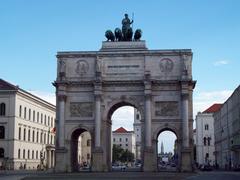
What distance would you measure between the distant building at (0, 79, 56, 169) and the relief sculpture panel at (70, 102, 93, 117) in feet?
65.6

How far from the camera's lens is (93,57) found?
203 feet

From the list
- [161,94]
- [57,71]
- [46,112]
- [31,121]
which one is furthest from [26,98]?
[161,94]

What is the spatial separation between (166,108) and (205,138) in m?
64.3

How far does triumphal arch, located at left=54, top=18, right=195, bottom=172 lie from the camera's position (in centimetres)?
5950

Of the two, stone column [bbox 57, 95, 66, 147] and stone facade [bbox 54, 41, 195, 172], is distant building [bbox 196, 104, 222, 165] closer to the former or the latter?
stone facade [bbox 54, 41, 195, 172]

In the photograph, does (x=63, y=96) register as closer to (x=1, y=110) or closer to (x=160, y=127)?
(x=160, y=127)

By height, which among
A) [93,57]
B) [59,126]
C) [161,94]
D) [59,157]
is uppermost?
[93,57]

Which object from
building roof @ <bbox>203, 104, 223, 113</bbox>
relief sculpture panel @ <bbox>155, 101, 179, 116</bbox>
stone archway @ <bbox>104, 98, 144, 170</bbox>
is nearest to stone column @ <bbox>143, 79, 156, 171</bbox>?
stone archway @ <bbox>104, 98, 144, 170</bbox>

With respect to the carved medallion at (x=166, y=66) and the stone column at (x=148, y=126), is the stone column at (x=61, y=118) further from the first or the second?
the carved medallion at (x=166, y=66)

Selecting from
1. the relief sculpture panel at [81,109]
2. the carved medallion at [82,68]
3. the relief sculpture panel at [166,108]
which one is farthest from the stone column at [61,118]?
the relief sculpture panel at [166,108]

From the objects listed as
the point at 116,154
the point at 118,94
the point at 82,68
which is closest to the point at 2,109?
the point at 82,68

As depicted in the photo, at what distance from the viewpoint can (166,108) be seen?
60.3m

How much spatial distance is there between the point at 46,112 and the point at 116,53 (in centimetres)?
4007

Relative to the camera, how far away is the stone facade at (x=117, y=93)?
59531 millimetres
